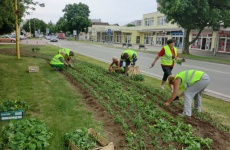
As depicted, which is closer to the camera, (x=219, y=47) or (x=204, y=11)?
(x=204, y=11)

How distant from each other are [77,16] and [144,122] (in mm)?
72302

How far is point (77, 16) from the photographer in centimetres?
7338

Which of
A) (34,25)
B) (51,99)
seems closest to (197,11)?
(51,99)

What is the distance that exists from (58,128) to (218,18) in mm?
21594

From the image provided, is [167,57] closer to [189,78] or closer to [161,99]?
[161,99]

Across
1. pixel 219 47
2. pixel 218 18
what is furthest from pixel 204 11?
pixel 219 47

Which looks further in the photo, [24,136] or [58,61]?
[58,61]

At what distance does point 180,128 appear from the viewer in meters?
4.93

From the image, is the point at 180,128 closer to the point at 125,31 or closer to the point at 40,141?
the point at 40,141

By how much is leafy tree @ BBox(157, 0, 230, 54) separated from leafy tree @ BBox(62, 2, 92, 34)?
171ft

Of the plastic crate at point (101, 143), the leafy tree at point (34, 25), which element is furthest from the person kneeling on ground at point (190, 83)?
the leafy tree at point (34, 25)

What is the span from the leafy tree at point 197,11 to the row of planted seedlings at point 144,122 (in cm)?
1717

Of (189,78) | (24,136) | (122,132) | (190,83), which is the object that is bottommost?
(122,132)

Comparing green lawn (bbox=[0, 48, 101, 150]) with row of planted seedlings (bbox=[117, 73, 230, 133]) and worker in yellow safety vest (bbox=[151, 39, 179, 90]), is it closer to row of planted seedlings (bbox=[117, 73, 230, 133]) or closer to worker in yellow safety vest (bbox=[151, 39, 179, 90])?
row of planted seedlings (bbox=[117, 73, 230, 133])
